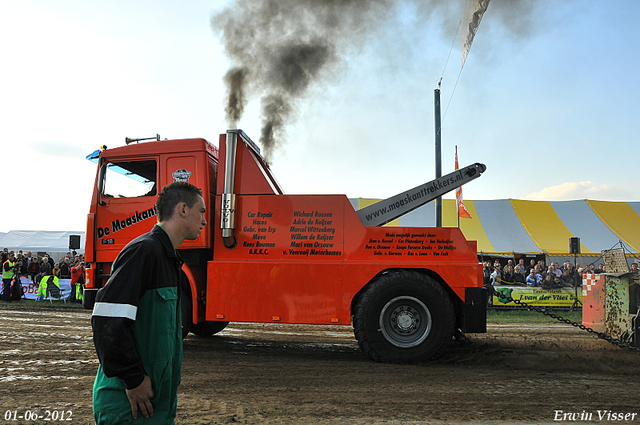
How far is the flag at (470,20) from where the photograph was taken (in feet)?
29.2

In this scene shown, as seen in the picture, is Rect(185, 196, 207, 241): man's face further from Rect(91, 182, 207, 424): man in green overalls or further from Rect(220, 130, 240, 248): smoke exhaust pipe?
Rect(220, 130, 240, 248): smoke exhaust pipe

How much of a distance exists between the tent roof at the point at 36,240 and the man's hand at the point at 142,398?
32.3 m

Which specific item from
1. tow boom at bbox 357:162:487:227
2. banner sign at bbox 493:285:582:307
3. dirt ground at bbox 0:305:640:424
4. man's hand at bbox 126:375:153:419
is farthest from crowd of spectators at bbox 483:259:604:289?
man's hand at bbox 126:375:153:419

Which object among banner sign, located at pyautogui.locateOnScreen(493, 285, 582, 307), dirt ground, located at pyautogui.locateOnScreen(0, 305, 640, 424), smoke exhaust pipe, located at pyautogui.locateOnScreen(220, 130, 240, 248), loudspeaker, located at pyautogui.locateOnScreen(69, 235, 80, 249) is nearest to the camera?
dirt ground, located at pyautogui.locateOnScreen(0, 305, 640, 424)

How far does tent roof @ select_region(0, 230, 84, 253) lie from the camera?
3023cm

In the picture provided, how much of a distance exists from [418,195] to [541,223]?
1613cm

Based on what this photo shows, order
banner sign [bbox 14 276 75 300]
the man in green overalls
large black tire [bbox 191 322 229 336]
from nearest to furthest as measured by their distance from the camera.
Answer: the man in green overalls
large black tire [bbox 191 322 229 336]
banner sign [bbox 14 276 75 300]

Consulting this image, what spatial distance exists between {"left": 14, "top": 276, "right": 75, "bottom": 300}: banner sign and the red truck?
376 inches

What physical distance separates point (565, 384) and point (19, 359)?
7505 mm

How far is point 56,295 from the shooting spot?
14.5 metres

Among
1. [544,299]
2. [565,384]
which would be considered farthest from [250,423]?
[544,299]

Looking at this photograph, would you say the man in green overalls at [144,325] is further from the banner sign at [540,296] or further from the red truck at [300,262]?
the banner sign at [540,296]

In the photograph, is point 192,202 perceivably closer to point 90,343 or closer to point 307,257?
point 307,257

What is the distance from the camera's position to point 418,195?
702 centimetres
